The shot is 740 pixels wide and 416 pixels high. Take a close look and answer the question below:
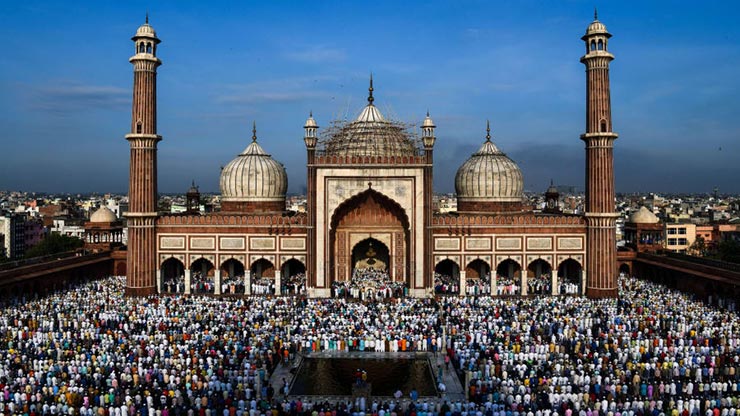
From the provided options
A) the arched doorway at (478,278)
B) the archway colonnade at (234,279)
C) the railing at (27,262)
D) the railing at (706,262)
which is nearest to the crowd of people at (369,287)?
the archway colonnade at (234,279)

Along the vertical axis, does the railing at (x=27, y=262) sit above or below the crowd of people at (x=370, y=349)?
above

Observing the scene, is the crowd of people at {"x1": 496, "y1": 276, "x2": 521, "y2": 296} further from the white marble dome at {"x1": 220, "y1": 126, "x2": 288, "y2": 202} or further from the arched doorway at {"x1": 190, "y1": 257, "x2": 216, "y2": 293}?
the arched doorway at {"x1": 190, "y1": 257, "x2": 216, "y2": 293}

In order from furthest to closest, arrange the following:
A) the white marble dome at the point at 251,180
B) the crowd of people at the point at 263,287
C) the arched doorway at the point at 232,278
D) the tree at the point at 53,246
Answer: the tree at the point at 53,246
the white marble dome at the point at 251,180
the arched doorway at the point at 232,278
the crowd of people at the point at 263,287

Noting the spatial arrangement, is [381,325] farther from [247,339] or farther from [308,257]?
[308,257]

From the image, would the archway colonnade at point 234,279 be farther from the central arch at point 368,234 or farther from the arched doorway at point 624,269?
the arched doorway at point 624,269

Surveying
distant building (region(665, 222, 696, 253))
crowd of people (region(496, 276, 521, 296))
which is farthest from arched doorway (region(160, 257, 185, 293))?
distant building (region(665, 222, 696, 253))

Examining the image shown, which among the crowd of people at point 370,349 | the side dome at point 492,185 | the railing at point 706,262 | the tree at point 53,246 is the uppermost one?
the side dome at point 492,185

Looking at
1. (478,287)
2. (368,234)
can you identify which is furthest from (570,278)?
(368,234)
